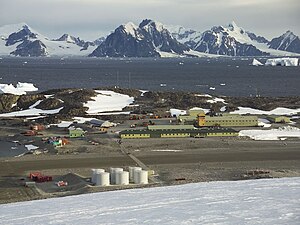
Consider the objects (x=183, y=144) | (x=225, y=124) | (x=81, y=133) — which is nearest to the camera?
(x=183, y=144)

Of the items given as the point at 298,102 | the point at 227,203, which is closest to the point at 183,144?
the point at 227,203

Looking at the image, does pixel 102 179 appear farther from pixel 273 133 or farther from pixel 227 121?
pixel 227 121

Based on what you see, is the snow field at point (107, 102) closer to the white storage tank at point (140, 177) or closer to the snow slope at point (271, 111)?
the snow slope at point (271, 111)

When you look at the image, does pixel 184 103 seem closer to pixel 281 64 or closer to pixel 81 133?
pixel 81 133

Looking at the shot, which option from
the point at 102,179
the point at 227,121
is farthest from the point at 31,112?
the point at 102,179

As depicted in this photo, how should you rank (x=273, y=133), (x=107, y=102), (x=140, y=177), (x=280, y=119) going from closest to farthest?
(x=140, y=177)
(x=273, y=133)
(x=280, y=119)
(x=107, y=102)

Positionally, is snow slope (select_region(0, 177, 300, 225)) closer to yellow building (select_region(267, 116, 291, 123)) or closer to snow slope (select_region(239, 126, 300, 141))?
snow slope (select_region(239, 126, 300, 141))

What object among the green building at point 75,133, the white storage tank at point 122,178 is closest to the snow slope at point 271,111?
the green building at point 75,133
